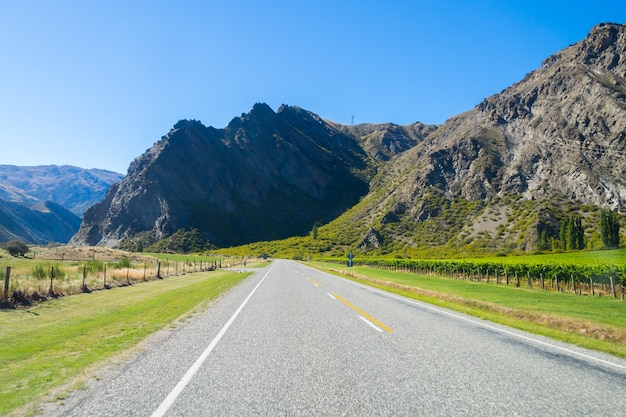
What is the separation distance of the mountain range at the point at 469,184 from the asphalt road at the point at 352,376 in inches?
3665

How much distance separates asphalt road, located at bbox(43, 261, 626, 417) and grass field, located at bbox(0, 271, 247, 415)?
1.96ft

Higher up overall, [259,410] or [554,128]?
[554,128]

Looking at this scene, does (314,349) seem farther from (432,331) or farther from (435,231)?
(435,231)

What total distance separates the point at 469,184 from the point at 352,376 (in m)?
134

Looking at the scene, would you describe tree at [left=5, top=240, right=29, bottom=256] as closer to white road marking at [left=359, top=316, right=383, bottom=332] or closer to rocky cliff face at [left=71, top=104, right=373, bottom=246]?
white road marking at [left=359, top=316, right=383, bottom=332]

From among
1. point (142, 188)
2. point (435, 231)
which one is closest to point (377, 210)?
point (435, 231)

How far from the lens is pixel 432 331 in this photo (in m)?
10.1

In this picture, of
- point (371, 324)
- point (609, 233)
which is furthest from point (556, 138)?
point (371, 324)

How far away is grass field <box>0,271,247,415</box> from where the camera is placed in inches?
222

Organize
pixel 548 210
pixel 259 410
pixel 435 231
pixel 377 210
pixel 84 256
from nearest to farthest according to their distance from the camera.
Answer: pixel 259 410
pixel 84 256
pixel 548 210
pixel 435 231
pixel 377 210

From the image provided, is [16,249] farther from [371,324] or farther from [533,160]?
[533,160]

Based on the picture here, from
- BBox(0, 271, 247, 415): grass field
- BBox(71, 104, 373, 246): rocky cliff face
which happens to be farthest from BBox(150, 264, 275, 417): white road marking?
BBox(71, 104, 373, 246): rocky cliff face

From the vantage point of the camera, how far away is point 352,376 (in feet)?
19.4

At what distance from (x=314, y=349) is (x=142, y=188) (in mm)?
173512
